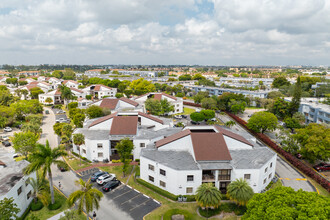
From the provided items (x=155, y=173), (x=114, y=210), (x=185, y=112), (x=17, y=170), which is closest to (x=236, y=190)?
(x=155, y=173)

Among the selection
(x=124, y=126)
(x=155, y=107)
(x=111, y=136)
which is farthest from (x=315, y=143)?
(x=155, y=107)

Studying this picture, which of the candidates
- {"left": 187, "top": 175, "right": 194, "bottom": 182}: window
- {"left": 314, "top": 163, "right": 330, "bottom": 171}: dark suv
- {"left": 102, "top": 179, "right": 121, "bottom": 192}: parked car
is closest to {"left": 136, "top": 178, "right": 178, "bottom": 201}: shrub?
{"left": 187, "top": 175, "right": 194, "bottom": 182}: window

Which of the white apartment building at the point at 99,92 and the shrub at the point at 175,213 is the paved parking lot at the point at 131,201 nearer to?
the shrub at the point at 175,213

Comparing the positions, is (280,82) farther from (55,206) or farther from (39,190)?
(39,190)

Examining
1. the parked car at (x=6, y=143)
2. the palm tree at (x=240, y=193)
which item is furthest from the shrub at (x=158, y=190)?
the parked car at (x=6, y=143)

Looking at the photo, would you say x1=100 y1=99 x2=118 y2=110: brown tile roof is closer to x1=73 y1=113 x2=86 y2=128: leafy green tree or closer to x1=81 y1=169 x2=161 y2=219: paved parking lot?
x1=73 y1=113 x2=86 y2=128: leafy green tree

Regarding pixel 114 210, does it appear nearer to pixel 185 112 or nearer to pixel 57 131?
pixel 57 131
